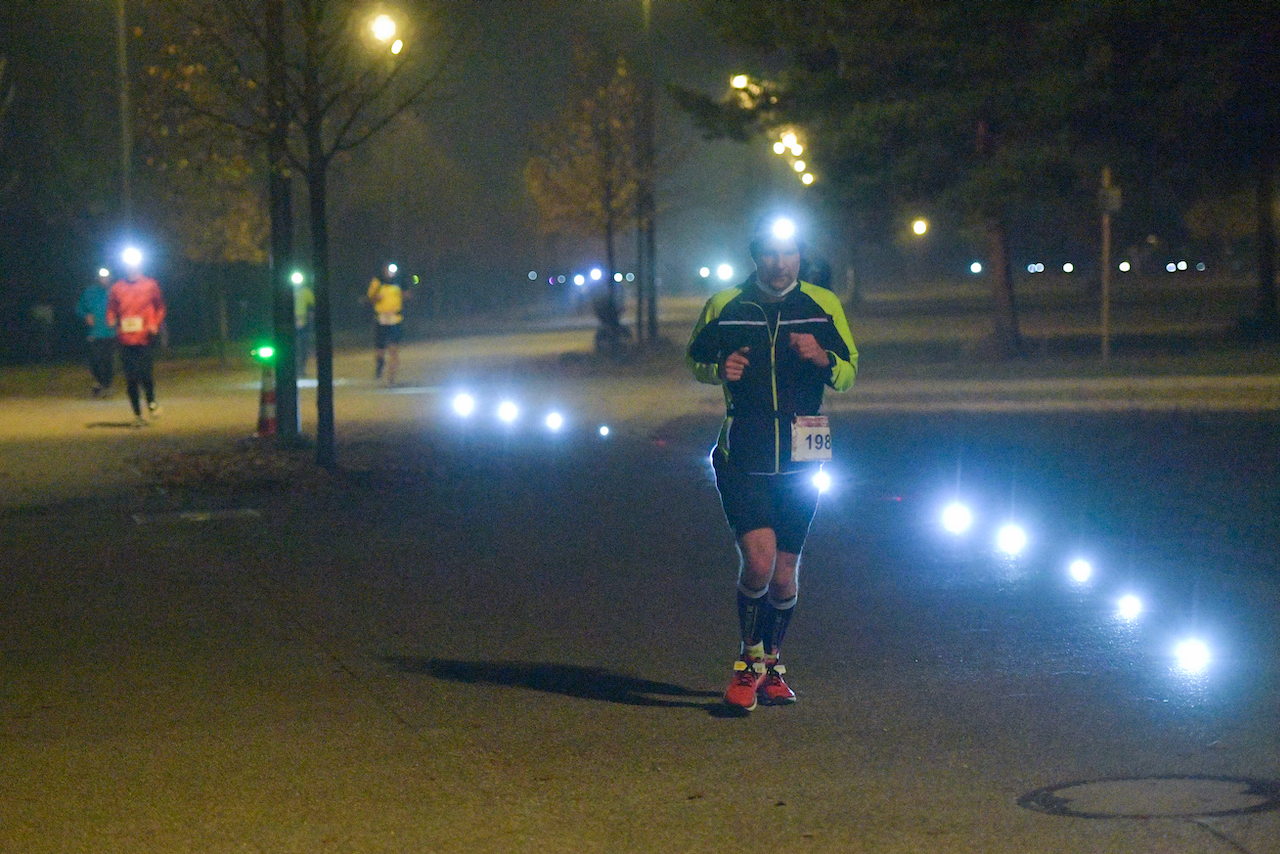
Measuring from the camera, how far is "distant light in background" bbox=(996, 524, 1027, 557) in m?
10.8

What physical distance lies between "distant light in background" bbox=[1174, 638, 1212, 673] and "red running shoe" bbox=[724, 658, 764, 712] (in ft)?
6.55

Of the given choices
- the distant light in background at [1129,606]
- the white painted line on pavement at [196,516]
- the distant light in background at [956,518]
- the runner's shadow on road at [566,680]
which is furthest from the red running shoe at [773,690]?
the white painted line on pavement at [196,516]

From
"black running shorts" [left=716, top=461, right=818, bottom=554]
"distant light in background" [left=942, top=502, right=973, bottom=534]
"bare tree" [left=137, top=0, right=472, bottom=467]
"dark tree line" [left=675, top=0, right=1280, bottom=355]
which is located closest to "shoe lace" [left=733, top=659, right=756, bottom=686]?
"black running shorts" [left=716, top=461, right=818, bottom=554]

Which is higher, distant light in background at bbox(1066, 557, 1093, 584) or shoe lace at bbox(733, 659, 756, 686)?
shoe lace at bbox(733, 659, 756, 686)

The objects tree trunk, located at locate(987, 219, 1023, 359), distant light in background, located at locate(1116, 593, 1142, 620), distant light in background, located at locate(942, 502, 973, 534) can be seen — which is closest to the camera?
distant light in background, located at locate(1116, 593, 1142, 620)

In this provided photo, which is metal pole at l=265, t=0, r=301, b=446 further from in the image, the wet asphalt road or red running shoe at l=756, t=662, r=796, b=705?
red running shoe at l=756, t=662, r=796, b=705

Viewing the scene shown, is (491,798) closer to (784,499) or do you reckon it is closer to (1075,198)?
(784,499)

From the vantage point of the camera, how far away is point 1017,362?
29.2 metres

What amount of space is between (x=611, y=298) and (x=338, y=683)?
25.8 metres

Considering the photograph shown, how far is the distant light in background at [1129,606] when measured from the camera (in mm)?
8594

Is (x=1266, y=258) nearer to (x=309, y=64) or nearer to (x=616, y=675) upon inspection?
(x=309, y=64)

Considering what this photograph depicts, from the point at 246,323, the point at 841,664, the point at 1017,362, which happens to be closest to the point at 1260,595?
the point at 841,664

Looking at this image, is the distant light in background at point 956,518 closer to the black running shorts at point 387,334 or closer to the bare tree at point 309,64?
the bare tree at point 309,64

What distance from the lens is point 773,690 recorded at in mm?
6852
